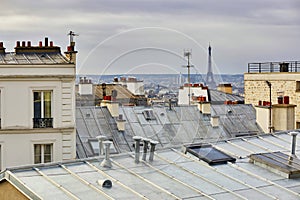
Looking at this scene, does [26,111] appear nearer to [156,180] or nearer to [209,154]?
[209,154]

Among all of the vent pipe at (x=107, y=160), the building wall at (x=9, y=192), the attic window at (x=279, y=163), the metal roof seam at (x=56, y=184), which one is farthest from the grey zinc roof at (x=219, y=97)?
the building wall at (x=9, y=192)

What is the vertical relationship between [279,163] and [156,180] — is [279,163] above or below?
above

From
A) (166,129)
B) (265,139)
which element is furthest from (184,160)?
(166,129)

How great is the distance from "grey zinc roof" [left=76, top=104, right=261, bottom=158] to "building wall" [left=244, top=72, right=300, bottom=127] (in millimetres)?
2101

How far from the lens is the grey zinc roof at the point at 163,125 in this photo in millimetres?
24844

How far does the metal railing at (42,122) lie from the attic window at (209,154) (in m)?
9.59

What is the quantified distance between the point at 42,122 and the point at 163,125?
4456 millimetres

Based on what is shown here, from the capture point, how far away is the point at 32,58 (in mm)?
25109

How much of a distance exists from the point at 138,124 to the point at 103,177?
15.3 meters

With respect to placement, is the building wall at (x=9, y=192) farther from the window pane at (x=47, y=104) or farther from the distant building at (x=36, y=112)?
the window pane at (x=47, y=104)

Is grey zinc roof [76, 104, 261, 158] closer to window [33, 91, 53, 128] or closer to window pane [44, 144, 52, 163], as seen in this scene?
window pane [44, 144, 52, 163]

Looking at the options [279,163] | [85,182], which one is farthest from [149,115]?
[85,182]

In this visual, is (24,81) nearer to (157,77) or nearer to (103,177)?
(157,77)

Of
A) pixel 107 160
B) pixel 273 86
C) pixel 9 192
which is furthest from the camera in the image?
pixel 273 86
